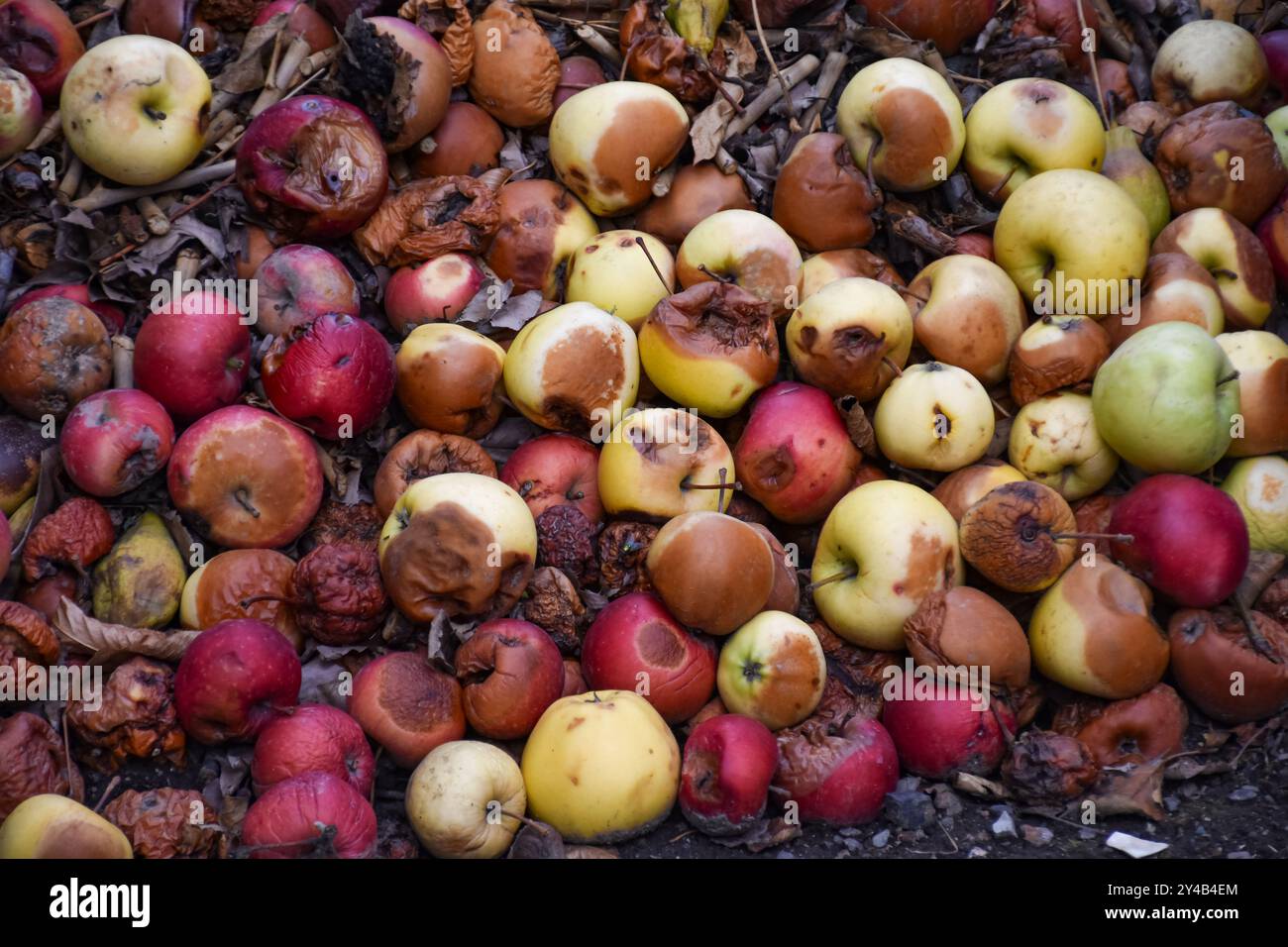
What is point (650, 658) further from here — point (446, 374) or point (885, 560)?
point (446, 374)

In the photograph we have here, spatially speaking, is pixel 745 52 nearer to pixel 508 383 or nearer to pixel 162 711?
pixel 508 383

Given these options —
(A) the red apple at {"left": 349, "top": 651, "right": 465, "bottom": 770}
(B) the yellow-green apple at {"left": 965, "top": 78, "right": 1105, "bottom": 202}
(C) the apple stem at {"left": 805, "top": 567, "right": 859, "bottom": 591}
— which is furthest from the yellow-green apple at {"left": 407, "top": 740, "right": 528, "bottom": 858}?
(B) the yellow-green apple at {"left": 965, "top": 78, "right": 1105, "bottom": 202}

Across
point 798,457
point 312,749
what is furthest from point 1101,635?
point 312,749

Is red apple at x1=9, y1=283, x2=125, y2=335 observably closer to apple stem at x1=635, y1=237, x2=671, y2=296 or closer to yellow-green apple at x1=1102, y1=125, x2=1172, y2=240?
apple stem at x1=635, y1=237, x2=671, y2=296

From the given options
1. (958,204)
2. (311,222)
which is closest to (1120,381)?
(958,204)

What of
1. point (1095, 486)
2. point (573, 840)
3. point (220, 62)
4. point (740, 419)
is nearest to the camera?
point (573, 840)
